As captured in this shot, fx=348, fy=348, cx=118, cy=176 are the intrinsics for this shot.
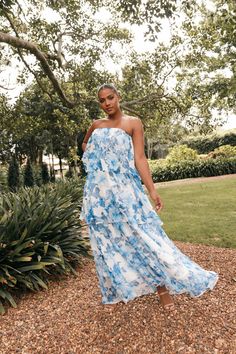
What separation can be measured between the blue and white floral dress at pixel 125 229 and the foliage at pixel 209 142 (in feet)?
92.0

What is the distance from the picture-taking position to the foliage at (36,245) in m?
4.13

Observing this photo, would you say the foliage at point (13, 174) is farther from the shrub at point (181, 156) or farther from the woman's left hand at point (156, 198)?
the woman's left hand at point (156, 198)

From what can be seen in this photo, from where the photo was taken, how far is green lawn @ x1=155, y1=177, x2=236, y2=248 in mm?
6559

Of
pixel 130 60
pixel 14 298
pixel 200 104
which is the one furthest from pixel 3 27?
pixel 14 298

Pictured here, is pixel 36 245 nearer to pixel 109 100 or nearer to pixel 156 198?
pixel 156 198

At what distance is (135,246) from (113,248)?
7.7 inches

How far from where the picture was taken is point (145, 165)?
10.2 feet

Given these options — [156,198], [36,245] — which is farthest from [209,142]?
[156,198]

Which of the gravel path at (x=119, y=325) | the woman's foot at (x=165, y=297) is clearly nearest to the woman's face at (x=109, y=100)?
the woman's foot at (x=165, y=297)

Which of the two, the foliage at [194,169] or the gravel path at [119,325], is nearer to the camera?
the gravel path at [119,325]

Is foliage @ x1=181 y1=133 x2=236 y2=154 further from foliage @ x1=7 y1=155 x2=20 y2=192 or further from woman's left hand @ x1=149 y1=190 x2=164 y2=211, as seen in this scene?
woman's left hand @ x1=149 y1=190 x2=164 y2=211

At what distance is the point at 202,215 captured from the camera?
8.71 m

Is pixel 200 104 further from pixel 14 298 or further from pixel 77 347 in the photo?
pixel 77 347

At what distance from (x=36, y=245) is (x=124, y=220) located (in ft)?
6.02
